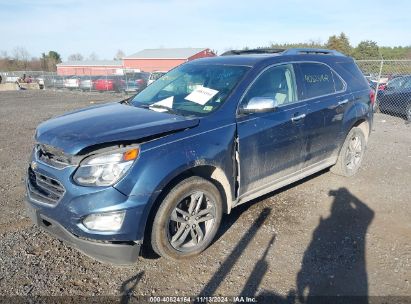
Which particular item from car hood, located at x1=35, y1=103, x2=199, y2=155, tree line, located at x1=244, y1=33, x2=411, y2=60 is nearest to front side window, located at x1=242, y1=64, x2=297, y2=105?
car hood, located at x1=35, y1=103, x2=199, y2=155

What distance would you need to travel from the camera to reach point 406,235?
13.4 ft

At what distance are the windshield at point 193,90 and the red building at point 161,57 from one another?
48.3 meters

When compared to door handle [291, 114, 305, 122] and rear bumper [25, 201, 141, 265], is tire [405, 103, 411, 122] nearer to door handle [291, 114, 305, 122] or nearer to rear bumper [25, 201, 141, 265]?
door handle [291, 114, 305, 122]

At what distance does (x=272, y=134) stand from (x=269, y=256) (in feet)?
4.32

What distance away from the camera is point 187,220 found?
3482mm

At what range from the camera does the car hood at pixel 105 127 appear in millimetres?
3027

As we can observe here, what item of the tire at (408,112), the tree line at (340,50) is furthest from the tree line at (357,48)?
the tire at (408,112)

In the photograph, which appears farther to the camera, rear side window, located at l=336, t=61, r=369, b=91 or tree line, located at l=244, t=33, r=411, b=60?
tree line, located at l=244, t=33, r=411, b=60

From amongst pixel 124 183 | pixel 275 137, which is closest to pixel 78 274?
pixel 124 183

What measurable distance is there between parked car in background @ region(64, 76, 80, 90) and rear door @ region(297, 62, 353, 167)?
87.9 feet

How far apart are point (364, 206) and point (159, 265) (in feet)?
9.76

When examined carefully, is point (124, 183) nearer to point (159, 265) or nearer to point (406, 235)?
point (159, 265)

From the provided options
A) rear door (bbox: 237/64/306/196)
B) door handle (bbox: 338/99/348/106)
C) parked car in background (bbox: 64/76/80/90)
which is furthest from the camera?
parked car in background (bbox: 64/76/80/90)

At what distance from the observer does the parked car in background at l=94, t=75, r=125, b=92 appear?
26562mm
